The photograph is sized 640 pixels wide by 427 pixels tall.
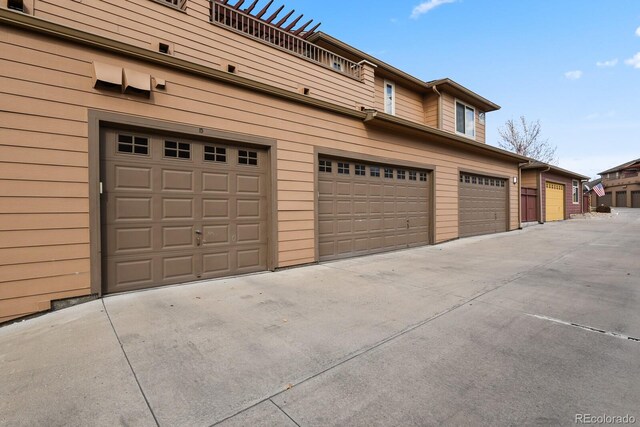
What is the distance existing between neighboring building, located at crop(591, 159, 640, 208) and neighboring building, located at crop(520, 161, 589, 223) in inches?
970

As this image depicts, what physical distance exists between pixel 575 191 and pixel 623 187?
24.8 meters

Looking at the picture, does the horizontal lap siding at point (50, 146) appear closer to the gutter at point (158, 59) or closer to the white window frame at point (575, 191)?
the gutter at point (158, 59)

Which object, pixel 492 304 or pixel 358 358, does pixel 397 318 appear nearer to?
pixel 358 358

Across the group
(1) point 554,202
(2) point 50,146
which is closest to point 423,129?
(2) point 50,146

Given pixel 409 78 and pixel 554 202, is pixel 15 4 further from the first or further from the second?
pixel 554 202

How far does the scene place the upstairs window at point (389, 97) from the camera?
10680 millimetres

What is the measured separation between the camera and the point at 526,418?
1.86m

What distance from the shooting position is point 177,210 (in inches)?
196

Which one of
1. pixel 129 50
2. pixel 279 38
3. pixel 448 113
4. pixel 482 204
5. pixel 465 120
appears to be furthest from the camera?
pixel 465 120

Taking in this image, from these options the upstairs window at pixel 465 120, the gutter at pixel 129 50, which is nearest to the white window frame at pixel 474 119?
the upstairs window at pixel 465 120

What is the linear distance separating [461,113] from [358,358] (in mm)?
13253

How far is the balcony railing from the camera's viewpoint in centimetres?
689

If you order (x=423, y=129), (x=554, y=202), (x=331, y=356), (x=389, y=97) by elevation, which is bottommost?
(x=331, y=356)

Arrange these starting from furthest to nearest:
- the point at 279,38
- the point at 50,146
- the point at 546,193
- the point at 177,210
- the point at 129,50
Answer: the point at 546,193, the point at 279,38, the point at 177,210, the point at 129,50, the point at 50,146
